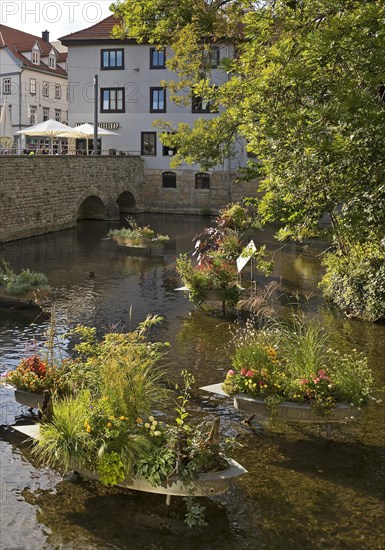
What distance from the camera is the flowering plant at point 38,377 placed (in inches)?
397

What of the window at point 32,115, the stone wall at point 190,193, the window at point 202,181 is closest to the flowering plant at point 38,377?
the stone wall at point 190,193

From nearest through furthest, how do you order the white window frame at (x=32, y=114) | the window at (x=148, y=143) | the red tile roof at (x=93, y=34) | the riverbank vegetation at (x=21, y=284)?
1. the riverbank vegetation at (x=21, y=284)
2. the red tile roof at (x=93, y=34)
3. the window at (x=148, y=143)
4. the white window frame at (x=32, y=114)

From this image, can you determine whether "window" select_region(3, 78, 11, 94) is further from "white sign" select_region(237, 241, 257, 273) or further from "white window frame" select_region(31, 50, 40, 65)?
"white sign" select_region(237, 241, 257, 273)

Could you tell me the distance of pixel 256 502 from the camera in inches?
329

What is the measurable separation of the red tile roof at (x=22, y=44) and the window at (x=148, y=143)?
633 inches

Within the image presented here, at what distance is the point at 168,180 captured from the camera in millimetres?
48438

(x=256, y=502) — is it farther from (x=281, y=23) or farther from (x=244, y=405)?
(x=281, y=23)

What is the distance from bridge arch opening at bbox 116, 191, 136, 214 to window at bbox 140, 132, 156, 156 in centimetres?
346

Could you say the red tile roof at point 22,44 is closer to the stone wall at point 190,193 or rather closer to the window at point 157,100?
the window at point 157,100

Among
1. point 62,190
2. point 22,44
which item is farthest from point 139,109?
point 22,44

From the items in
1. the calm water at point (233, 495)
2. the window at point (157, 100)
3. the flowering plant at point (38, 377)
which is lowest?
the calm water at point (233, 495)

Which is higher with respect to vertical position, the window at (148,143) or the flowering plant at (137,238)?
the window at (148,143)

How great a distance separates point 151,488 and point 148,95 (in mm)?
42472

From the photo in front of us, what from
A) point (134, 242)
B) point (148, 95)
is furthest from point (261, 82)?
point (148, 95)
